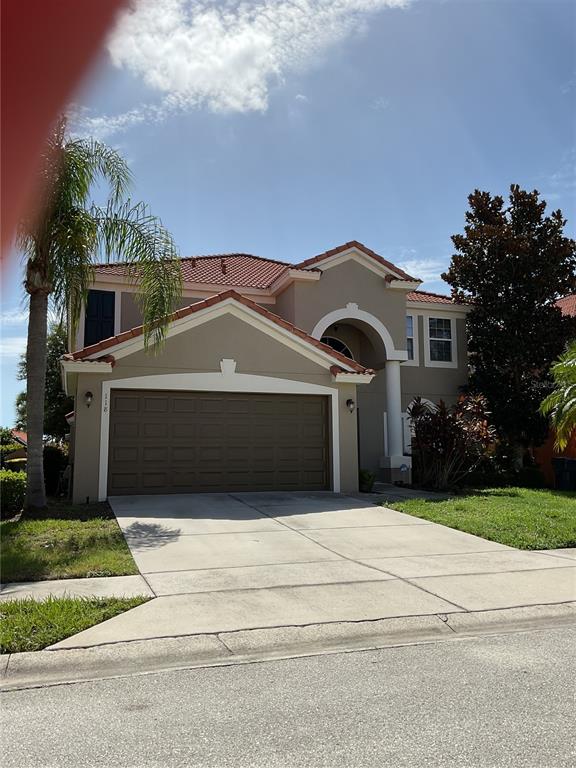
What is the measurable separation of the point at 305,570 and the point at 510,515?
18.5ft

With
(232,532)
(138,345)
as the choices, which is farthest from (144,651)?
(138,345)

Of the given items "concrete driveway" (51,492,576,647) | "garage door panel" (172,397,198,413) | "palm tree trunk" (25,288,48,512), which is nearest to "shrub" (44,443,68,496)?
"garage door panel" (172,397,198,413)

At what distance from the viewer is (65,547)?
877cm

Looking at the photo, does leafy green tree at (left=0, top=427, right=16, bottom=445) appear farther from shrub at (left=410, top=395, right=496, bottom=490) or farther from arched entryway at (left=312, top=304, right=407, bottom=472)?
shrub at (left=410, top=395, right=496, bottom=490)

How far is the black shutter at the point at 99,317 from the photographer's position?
1791 cm

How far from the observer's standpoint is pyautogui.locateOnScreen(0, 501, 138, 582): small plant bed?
293 inches

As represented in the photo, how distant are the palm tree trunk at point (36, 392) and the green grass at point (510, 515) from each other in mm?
7002

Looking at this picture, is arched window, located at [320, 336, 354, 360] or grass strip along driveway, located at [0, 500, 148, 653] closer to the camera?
grass strip along driveway, located at [0, 500, 148, 653]

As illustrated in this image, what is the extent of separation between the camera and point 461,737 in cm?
362

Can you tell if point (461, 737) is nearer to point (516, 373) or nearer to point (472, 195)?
point (516, 373)

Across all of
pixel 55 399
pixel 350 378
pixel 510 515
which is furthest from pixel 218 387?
pixel 55 399

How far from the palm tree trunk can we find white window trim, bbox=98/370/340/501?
5.56ft

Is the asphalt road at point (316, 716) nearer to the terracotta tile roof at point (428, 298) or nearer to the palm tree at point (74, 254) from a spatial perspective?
the palm tree at point (74, 254)

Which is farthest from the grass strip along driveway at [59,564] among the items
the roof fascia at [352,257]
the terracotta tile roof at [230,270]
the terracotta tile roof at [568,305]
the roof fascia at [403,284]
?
the terracotta tile roof at [568,305]
